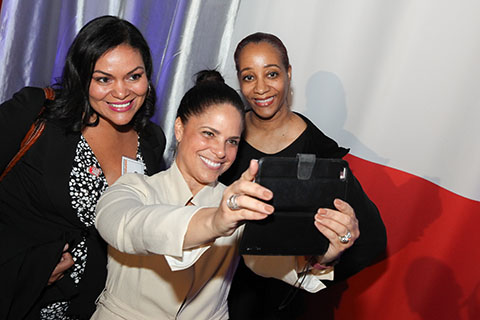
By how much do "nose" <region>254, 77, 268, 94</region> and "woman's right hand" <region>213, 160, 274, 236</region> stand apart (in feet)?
3.08

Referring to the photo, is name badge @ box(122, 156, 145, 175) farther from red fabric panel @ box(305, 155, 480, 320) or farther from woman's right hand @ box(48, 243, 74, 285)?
red fabric panel @ box(305, 155, 480, 320)

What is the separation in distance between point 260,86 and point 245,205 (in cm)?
99

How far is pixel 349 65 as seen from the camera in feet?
6.44

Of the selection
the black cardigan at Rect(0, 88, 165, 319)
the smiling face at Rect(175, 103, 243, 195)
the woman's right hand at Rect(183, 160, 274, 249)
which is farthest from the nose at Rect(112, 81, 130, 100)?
the woman's right hand at Rect(183, 160, 274, 249)

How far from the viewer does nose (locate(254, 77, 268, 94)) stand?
66.0 inches

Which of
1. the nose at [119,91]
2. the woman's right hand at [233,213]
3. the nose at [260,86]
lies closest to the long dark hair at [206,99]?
the nose at [119,91]

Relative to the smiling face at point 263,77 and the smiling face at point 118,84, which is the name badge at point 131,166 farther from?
the smiling face at point 263,77

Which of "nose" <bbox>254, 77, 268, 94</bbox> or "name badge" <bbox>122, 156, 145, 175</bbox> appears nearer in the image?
"name badge" <bbox>122, 156, 145, 175</bbox>

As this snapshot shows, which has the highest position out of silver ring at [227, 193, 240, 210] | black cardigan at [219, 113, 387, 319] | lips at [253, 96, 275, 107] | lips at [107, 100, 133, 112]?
lips at [253, 96, 275, 107]

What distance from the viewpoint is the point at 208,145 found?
47.4 inches

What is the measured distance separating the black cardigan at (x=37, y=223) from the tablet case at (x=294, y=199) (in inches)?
28.9

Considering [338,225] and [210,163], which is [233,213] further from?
[210,163]

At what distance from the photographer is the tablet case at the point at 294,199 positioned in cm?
80

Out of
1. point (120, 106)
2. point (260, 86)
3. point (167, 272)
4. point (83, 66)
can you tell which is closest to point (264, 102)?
point (260, 86)
